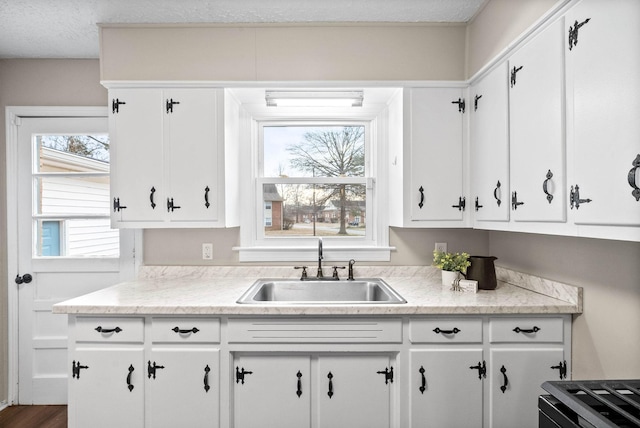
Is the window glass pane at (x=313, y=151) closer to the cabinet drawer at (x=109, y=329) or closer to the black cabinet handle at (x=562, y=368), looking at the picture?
the cabinet drawer at (x=109, y=329)

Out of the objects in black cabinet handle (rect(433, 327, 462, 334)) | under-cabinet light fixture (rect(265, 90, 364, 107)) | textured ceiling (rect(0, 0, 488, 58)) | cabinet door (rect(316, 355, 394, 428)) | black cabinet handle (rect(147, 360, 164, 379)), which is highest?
textured ceiling (rect(0, 0, 488, 58))

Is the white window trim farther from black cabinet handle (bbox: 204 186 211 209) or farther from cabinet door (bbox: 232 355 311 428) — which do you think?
cabinet door (bbox: 232 355 311 428)

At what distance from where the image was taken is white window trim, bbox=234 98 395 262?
2.57 metres

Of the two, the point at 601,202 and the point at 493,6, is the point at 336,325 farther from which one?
the point at 493,6

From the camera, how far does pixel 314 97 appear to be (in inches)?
92.0

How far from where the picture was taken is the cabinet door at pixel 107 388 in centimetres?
180

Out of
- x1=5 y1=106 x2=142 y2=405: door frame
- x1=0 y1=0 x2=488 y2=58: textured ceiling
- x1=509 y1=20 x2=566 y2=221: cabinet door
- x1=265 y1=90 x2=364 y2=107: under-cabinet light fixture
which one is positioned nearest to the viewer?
x1=509 y1=20 x2=566 y2=221: cabinet door

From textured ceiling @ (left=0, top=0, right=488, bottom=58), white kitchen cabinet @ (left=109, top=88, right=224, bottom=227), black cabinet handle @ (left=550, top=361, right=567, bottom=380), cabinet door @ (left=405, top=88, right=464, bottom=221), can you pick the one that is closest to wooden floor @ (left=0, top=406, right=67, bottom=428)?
white kitchen cabinet @ (left=109, top=88, right=224, bottom=227)

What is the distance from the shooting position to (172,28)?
7.52ft

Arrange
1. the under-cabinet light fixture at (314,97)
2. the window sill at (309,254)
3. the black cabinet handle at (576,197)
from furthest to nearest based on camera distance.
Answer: the window sill at (309,254)
the under-cabinet light fixture at (314,97)
the black cabinet handle at (576,197)

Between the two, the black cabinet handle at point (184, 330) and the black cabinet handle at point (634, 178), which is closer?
the black cabinet handle at point (634, 178)

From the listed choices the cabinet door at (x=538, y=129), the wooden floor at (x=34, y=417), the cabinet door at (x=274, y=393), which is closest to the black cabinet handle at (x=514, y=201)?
the cabinet door at (x=538, y=129)

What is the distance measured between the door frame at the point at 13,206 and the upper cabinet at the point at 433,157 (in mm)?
2085

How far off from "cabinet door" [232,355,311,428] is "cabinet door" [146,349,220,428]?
0.13 meters
